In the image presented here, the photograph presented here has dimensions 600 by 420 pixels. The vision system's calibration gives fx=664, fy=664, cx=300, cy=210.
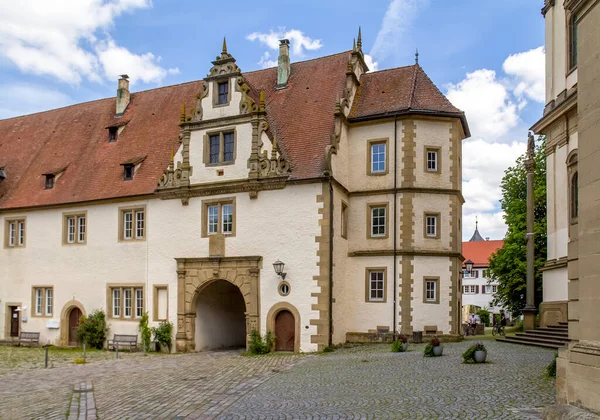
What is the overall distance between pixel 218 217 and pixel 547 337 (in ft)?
43.9

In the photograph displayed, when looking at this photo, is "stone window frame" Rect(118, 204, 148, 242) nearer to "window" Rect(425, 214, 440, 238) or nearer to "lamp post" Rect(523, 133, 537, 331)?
"window" Rect(425, 214, 440, 238)

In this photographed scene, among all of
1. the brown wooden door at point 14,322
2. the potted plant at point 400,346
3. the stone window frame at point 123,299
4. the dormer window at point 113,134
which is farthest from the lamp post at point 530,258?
the brown wooden door at point 14,322

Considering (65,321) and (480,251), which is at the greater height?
(480,251)

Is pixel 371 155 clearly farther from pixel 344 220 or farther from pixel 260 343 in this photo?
pixel 260 343

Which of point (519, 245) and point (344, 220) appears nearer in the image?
point (344, 220)

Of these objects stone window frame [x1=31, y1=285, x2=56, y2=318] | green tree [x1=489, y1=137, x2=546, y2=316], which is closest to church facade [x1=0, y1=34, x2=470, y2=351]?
stone window frame [x1=31, y1=285, x2=56, y2=318]

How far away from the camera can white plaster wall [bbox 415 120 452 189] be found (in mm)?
27422

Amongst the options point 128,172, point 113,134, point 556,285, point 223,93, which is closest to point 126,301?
point 128,172

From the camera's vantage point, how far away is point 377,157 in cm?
2795

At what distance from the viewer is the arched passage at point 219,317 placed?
93.5 feet

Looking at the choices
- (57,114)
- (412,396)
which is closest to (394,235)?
(412,396)

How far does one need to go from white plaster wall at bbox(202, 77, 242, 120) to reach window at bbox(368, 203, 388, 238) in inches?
273

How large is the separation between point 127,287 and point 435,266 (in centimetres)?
1358

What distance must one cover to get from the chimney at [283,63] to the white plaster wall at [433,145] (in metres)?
7.16
